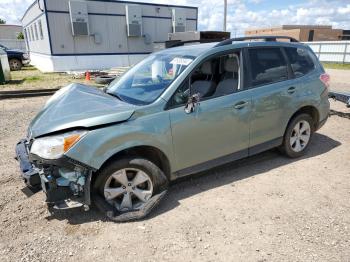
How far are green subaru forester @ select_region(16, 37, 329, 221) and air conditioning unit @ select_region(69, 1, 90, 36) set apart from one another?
1709 centimetres

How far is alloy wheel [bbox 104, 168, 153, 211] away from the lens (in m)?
3.10

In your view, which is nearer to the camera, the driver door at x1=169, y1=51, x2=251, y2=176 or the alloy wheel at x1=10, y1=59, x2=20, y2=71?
the driver door at x1=169, y1=51, x2=251, y2=176

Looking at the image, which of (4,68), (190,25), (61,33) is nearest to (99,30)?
(61,33)

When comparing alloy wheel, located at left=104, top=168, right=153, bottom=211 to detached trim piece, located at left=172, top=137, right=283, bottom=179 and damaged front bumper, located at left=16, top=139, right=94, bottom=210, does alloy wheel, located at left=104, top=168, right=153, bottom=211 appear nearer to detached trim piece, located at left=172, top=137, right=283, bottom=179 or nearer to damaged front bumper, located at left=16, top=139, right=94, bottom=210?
damaged front bumper, located at left=16, top=139, right=94, bottom=210

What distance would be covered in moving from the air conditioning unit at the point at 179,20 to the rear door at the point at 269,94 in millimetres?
21103

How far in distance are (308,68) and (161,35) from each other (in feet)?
67.6

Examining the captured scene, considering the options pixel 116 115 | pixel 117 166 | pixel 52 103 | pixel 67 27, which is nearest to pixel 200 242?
pixel 117 166

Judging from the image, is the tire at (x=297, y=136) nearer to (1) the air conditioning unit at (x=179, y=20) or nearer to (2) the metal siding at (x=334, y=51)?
(1) the air conditioning unit at (x=179, y=20)

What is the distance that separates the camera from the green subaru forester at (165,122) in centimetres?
284

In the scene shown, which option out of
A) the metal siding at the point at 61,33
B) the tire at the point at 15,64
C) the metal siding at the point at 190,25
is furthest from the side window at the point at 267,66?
the metal siding at the point at 190,25

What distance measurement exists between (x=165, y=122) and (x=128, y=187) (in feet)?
2.70

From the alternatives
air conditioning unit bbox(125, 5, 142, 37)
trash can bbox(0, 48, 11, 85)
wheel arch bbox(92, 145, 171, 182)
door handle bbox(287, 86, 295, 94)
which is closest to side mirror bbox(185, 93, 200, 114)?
wheel arch bbox(92, 145, 171, 182)

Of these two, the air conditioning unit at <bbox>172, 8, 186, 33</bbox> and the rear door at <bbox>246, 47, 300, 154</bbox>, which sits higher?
the air conditioning unit at <bbox>172, 8, 186, 33</bbox>

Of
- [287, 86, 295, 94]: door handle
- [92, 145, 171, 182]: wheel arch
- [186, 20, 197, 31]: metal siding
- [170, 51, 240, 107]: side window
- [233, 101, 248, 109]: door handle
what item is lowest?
[92, 145, 171, 182]: wheel arch
